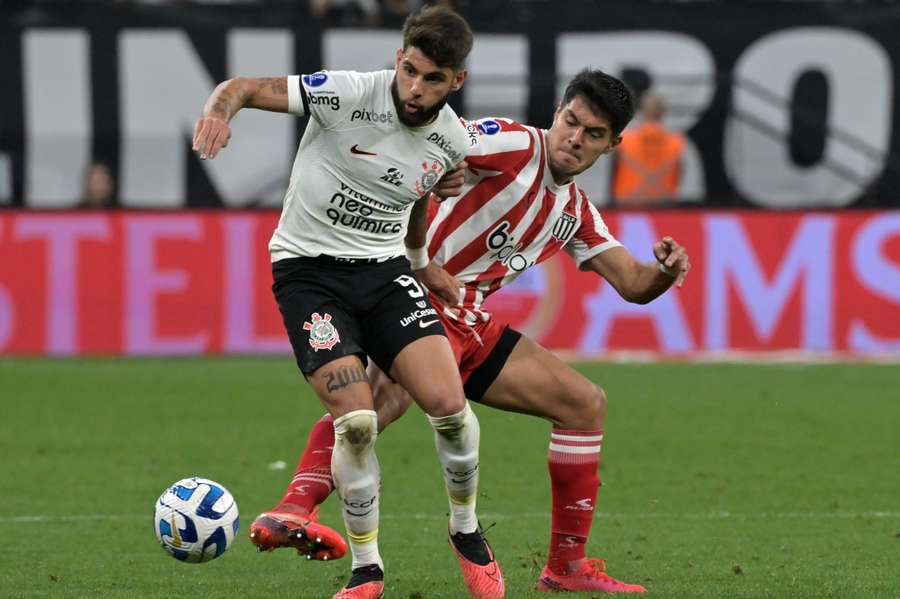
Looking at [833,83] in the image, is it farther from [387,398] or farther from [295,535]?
[295,535]

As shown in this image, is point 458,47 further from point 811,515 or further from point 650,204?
point 650,204

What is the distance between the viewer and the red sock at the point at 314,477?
615 centimetres

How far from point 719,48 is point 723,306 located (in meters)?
4.11

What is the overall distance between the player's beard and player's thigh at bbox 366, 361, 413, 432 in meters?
1.07

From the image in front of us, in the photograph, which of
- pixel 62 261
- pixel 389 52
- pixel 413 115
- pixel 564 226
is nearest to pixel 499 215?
pixel 564 226

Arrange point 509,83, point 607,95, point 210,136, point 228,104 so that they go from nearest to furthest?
point 210,136
point 228,104
point 607,95
point 509,83

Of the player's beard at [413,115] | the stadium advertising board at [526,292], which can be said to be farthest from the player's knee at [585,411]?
the stadium advertising board at [526,292]

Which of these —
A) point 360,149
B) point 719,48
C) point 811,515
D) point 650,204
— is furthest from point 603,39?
point 360,149

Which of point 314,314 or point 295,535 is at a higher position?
point 314,314

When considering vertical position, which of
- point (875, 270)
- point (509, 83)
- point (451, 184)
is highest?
point (451, 184)

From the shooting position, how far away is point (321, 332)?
586cm

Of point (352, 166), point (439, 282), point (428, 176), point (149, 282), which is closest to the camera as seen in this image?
point (352, 166)

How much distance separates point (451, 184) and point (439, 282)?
44cm

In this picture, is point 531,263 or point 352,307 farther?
point 531,263
